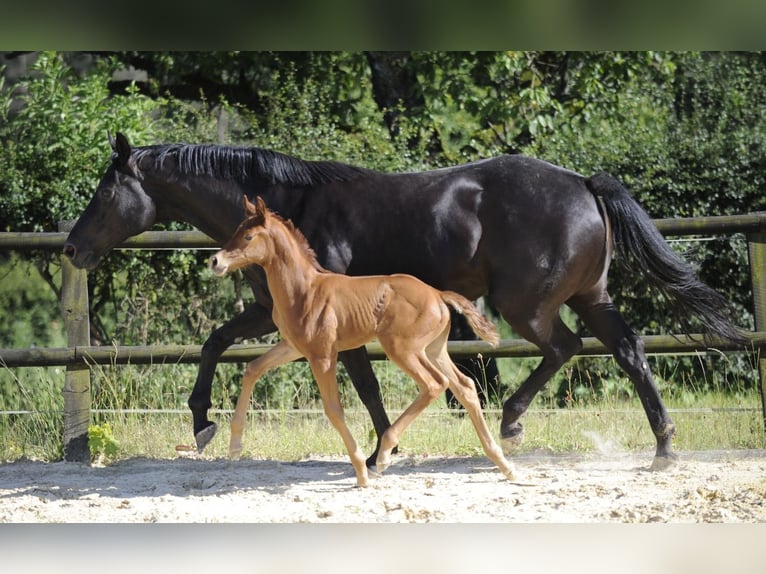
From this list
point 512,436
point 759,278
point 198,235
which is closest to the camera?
point 512,436

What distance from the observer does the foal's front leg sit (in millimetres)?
5340

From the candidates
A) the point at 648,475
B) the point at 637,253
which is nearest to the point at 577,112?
the point at 637,253

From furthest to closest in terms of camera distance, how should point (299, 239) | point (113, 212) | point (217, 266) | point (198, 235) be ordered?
point (198, 235) → point (113, 212) → point (299, 239) → point (217, 266)

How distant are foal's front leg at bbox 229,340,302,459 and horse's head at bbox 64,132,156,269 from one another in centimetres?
111

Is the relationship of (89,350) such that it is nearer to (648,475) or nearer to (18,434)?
(18,434)

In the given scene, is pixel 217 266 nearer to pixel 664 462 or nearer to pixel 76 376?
pixel 76 376

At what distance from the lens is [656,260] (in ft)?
18.8

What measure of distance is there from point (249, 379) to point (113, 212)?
49.3 inches

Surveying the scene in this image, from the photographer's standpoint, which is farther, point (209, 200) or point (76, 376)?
point (76, 376)

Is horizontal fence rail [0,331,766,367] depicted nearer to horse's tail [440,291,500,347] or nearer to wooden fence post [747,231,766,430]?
wooden fence post [747,231,766,430]

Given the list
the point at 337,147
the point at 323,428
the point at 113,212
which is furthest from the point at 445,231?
the point at 337,147

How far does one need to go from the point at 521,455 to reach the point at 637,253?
1484 mm

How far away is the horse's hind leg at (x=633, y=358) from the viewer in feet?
18.6

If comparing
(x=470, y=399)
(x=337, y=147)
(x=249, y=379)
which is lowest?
(x=470, y=399)
